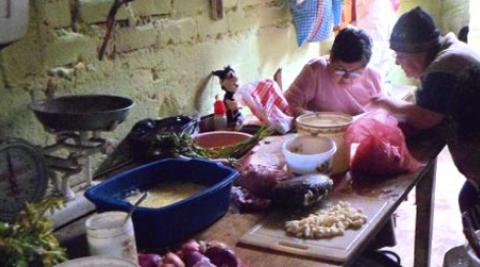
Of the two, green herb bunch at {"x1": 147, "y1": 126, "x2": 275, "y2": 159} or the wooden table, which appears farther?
green herb bunch at {"x1": 147, "y1": 126, "x2": 275, "y2": 159}

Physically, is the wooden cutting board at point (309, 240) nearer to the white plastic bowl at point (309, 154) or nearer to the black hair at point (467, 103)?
the white plastic bowl at point (309, 154)

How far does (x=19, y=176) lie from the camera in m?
1.33

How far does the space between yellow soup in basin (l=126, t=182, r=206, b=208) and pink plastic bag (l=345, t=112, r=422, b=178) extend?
56cm

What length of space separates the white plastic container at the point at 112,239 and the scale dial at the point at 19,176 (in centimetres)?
35

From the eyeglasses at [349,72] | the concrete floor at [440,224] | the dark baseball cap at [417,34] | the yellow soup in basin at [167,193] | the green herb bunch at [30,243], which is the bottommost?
the concrete floor at [440,224]

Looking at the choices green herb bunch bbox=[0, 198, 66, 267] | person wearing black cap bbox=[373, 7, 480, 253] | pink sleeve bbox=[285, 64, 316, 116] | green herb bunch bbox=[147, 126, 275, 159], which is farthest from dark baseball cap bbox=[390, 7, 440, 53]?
green herb bunch bbox=[0, 198, 66, 267]

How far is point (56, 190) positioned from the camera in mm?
1528

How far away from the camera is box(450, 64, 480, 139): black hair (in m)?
1.99

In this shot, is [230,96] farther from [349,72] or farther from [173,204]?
[173,204]

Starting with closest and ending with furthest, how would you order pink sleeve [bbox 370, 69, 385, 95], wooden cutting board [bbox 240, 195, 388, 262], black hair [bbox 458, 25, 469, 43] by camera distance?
1. wooden cutting board [bbox 240, 195, 388, 262]
2. pink sleeve [bbox 370, 69, 385, 95]
3. black hair [bbox 458, 25, 469, 43]

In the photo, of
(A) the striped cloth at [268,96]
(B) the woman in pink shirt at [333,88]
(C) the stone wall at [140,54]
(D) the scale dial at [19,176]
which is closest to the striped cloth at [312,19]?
(C) the stone wall at [140,54]

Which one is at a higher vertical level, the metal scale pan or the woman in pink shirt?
the metal scale pan

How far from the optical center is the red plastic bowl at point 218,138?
201 centimetres

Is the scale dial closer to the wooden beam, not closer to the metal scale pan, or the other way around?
the metal scale pan
